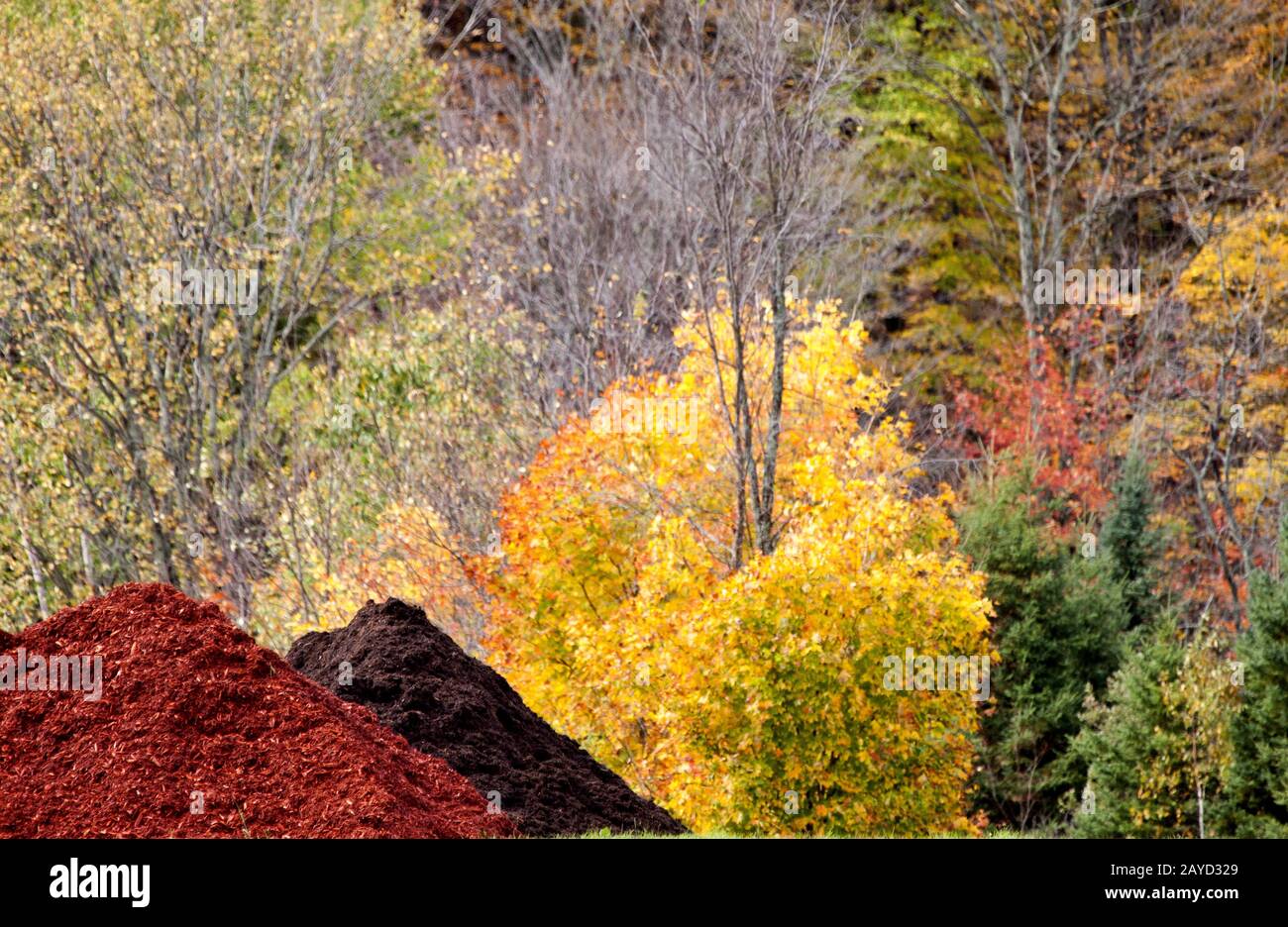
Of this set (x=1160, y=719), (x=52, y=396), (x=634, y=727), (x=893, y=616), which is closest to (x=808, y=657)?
(x=893, y=616)

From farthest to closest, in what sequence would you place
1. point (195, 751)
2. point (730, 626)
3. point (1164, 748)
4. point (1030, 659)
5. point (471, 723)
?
point (1030, 659) → point (1164, 748) → point (730, 626) → point (471, 723) → point (195, 751)

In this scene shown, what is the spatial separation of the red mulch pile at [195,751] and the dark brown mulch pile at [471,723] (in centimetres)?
45

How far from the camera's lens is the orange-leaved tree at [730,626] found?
1129cm

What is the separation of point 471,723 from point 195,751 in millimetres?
2130

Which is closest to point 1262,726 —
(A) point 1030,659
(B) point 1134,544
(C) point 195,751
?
(A) point 1030,659

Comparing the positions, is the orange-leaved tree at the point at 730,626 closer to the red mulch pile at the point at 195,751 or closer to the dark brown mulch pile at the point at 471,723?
the dark brown mulch pile at the point at 471,723

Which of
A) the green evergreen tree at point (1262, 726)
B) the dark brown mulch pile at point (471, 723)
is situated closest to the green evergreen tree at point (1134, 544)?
the green evergreen tree at point (1262, 726)

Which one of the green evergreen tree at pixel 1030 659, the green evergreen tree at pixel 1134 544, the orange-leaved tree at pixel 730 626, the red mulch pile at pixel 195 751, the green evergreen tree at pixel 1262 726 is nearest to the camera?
the red mulch pile at pixel 195 751

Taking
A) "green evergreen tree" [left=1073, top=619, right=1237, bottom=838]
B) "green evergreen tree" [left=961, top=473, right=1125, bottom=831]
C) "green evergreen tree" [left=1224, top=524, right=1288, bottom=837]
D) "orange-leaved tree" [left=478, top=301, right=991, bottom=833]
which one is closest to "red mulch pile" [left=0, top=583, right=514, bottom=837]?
"orange-leaved tree" [left=478, top=301, right=991, bottom=833]

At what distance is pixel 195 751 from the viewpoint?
315 inches

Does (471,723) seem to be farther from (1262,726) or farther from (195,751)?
(1262,726)

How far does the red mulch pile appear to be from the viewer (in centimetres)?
765
